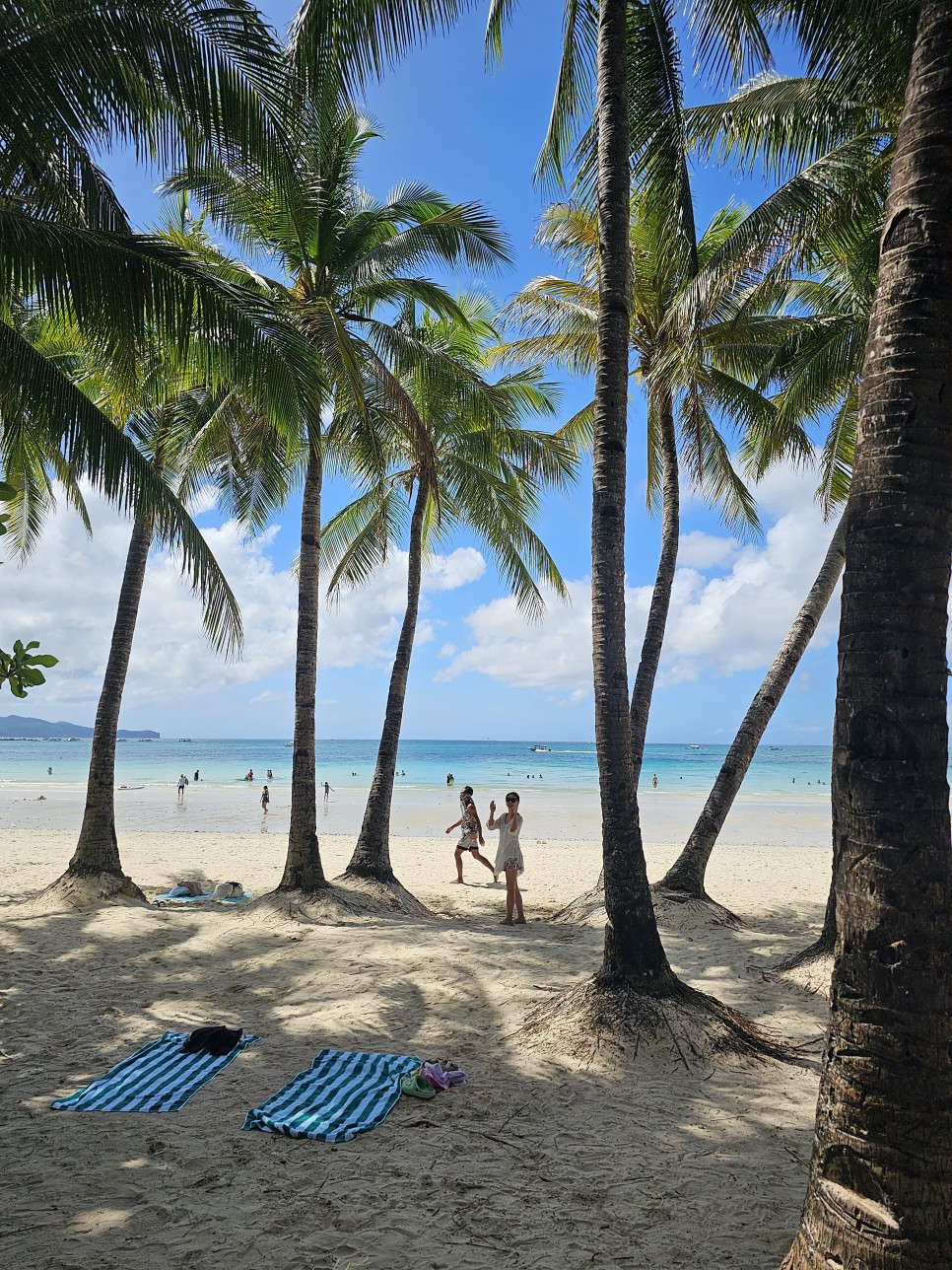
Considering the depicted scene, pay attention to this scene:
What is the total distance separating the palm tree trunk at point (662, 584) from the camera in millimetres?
10844

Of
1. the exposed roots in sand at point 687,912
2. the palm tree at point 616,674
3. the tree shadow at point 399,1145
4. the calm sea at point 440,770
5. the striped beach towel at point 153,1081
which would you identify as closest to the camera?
the tree shadow at point 399,1145

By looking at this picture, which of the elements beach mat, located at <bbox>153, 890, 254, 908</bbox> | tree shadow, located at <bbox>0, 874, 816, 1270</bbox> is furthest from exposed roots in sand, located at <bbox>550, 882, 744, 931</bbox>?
beach mat, located at <bbox>153, 890, 254, 908</bbox>

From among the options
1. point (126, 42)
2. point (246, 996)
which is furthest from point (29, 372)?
point (246, 996)

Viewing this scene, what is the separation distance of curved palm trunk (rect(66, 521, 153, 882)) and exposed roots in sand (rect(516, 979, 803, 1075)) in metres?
6.72

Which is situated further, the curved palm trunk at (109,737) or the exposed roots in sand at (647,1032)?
the curved palm trunk at (109,737)

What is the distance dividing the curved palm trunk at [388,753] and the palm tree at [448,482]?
0.05 ft

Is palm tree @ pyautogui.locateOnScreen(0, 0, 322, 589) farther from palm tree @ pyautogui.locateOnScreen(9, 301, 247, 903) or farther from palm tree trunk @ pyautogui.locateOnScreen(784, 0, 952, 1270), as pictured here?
palm tree trunk @ pyautogui.locateOnScreen(784, 0, 952, 1270)

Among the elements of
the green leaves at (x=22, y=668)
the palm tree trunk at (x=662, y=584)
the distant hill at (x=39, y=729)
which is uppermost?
the palm tree trunk at (x=662, y=584)

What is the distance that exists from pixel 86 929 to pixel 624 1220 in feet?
23.0

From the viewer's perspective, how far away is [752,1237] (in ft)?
10.4

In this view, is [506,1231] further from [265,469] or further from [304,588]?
[265,469]

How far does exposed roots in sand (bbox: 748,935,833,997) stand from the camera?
685 centimetres

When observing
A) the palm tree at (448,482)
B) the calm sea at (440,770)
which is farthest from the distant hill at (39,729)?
the palm tree at (448,482)

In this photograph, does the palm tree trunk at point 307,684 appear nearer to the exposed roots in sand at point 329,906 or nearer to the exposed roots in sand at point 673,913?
the exposed roots in sand at point 329,906
